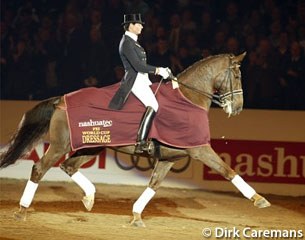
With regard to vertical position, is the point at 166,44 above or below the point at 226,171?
above

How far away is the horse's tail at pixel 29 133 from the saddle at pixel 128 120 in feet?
1.34

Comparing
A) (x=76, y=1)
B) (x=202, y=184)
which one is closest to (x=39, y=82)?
(x=76, y=1)

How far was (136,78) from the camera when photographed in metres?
8.14

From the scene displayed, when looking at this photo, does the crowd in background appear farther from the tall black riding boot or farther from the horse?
the tall black riding boot

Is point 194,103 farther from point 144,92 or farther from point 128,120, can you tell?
point 128,120

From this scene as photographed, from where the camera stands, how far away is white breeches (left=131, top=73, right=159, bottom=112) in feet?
26.3

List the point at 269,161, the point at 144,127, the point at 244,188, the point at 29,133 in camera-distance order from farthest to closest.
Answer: the point at 269,161 → the point at 29,133 → the point at 144,127 → the point at 244,188

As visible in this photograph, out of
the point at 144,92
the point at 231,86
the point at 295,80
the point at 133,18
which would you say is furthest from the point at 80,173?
the point at 295,80

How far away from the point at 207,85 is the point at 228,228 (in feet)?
5.99

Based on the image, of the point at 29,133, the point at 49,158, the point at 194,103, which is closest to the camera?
the point at 194,103

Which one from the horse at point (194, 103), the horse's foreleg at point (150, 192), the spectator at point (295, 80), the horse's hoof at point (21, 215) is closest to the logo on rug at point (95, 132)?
the horse at point (194, 103)

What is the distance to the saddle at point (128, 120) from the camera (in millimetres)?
8039

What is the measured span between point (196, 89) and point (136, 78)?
0.75 meters

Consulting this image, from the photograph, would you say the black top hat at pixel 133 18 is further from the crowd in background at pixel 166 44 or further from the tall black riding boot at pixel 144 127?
the crowd in background at pixel 166 44
